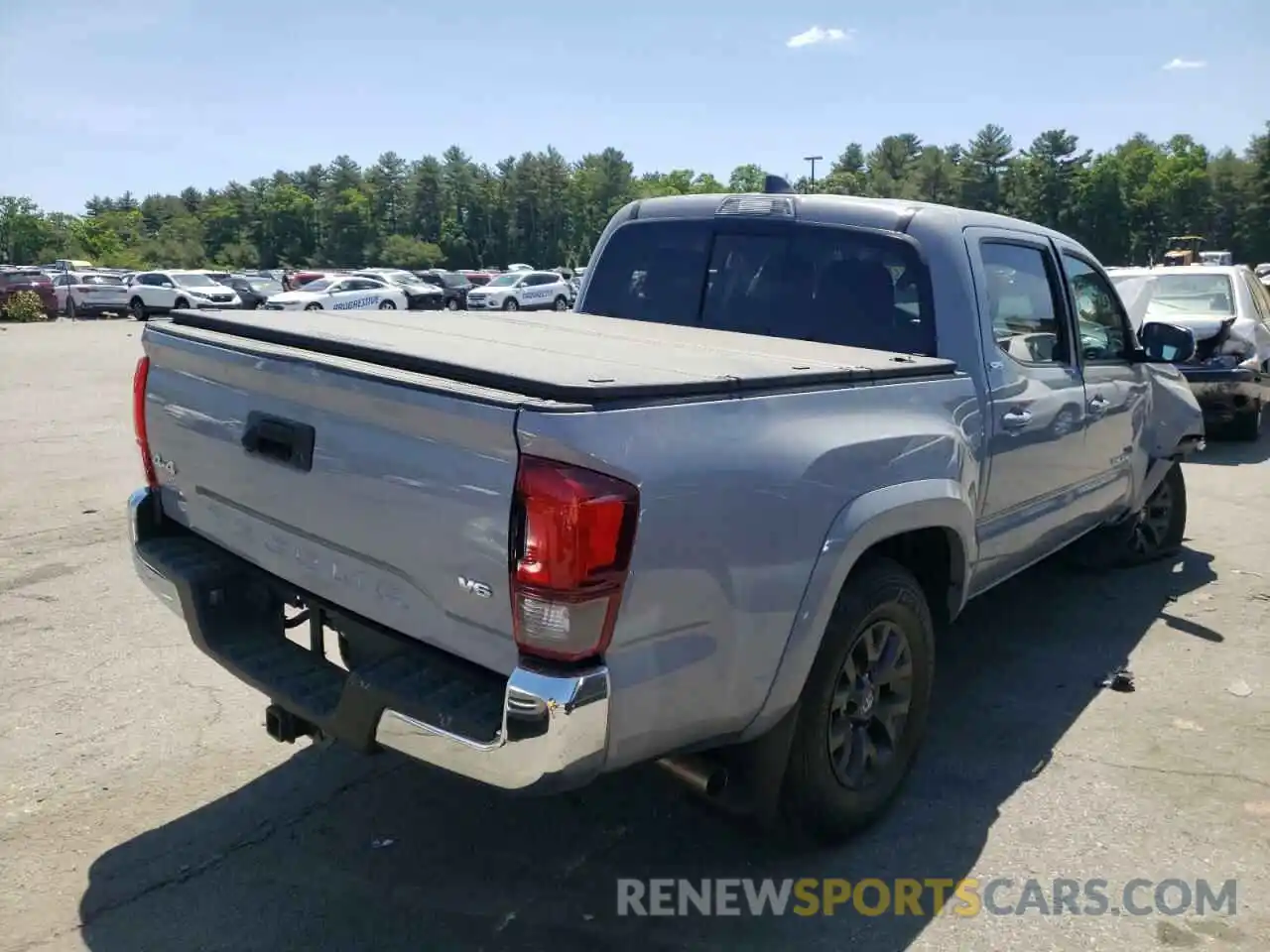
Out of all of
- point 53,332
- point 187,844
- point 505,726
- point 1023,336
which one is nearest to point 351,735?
point 505,726

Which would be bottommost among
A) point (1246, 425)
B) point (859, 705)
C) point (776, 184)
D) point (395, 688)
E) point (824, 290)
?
point (1246, 425)

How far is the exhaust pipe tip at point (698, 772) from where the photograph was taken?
8.62ft

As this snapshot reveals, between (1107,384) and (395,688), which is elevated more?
(1107,384)

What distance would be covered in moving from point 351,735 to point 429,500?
0.68 meters

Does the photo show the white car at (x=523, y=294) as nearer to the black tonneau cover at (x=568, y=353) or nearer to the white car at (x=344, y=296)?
the white car at (x=344, y=296)

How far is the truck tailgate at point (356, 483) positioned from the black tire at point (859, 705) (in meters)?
1.04

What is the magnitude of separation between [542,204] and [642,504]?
418ft

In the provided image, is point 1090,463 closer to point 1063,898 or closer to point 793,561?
point 1063,898

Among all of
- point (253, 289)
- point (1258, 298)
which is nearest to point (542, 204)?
point (253, 289)

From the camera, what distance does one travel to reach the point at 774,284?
4.13 meters

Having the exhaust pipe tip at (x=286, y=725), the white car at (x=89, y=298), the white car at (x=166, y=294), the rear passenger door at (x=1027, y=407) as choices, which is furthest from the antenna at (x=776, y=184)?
the white car at (x=89, y=298)

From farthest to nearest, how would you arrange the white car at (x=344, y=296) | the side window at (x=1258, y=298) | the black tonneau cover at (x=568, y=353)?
the white car at (x=344, y=296)
the side window at (x=1258, y=298)
the black tonneau cover at (x=568, y=353)

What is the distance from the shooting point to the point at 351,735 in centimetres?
252

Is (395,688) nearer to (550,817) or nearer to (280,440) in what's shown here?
(280,440)
